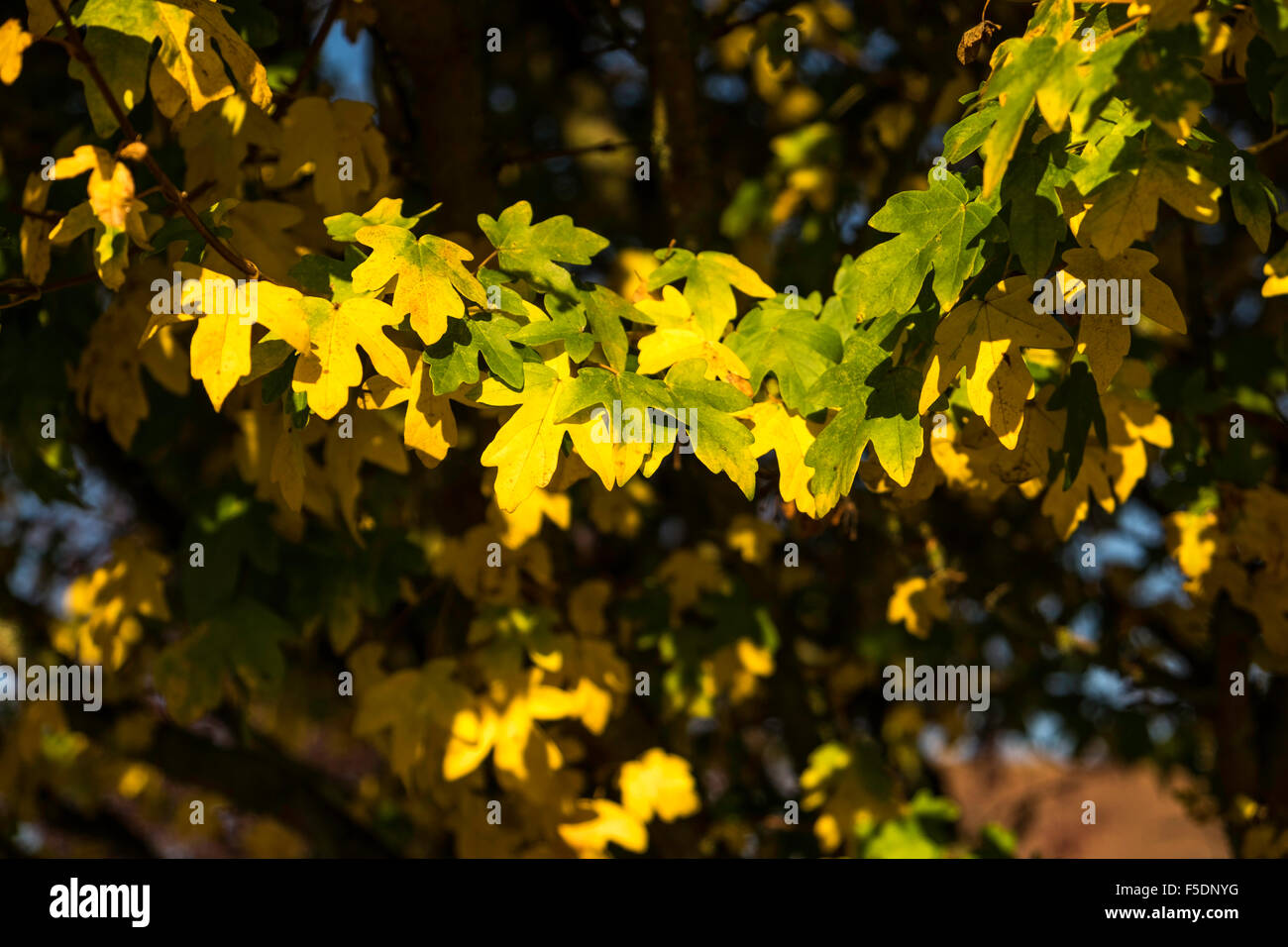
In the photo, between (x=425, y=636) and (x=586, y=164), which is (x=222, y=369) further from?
(x=586, y=164)

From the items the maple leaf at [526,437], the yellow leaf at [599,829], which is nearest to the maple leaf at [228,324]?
the maple leaf at [526,437]

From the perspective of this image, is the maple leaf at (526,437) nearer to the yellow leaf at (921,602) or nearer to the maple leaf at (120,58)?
the maple leaf at (120,58)

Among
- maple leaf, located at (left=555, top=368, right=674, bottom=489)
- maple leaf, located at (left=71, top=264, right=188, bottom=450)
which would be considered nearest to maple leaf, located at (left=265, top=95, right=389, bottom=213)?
maple leaf, located at (left=71, top=264, right=188, bottom=450)

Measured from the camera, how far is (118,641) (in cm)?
279

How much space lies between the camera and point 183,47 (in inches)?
68.9

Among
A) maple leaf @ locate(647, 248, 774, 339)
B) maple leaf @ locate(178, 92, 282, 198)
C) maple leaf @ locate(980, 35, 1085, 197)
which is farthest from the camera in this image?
maple leaf @ locate(178, 92, 282, 198)

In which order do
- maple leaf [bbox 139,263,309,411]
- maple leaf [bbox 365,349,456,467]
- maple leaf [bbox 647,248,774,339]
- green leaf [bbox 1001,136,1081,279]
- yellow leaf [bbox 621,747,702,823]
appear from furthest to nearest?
yellow leaf [bbox 621,747,702,823] → maple leaf [bbox 647,248,774,339] → maple leaf [bbox 365,349,456,467] → maple leaf [bbox 139,263,309,411] → green leaf [bbox 1001,136,1081,279]

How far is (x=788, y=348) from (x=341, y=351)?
29.7 inches

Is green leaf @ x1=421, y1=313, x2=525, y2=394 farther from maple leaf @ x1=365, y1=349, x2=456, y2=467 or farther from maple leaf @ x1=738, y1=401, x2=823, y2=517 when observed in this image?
maple leaf @ x1=738, y1=401, x2=823, y2=517

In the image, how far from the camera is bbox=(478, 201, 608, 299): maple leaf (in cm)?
188

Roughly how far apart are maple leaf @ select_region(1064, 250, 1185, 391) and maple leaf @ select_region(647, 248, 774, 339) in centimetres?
60

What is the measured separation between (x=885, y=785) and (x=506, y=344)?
7.01ft

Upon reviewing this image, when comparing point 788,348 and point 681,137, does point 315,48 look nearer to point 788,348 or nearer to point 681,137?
point 681,137

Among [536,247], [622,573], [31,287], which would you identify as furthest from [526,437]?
[622,573]
